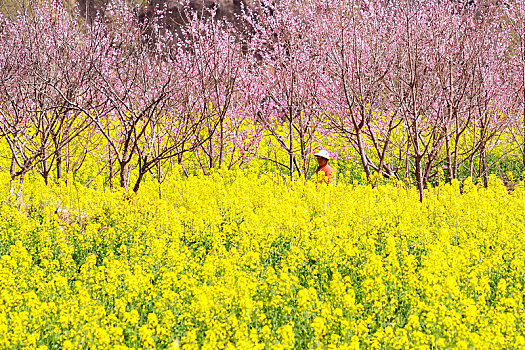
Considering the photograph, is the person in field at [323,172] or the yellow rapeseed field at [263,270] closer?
the yellow rapeseed field at [263,270]

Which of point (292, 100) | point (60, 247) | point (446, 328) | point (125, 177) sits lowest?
point (446, 328)

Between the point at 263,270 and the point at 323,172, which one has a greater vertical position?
the point at 323,172

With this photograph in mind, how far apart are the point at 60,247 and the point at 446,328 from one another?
496 cm

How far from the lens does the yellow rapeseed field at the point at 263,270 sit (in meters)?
4.43

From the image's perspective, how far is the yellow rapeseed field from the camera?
14.5ft

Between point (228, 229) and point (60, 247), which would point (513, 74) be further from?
point (60, 247)

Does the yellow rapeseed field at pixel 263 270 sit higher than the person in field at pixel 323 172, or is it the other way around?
the person in field at pixel 323 172

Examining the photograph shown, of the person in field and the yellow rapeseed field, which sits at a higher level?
the person in field

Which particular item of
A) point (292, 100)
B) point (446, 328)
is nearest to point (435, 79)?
point (292, 100)

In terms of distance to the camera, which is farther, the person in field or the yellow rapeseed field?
the person in field

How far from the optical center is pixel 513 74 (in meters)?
12.9

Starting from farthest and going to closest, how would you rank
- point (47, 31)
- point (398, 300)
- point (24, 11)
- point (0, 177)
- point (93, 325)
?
point (0, 177)
point (47, 31)
point (24, 11)
point (398, 300)
point (93, 325)

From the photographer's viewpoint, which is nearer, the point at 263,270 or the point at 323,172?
the point at 263,270

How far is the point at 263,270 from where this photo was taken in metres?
6.33
